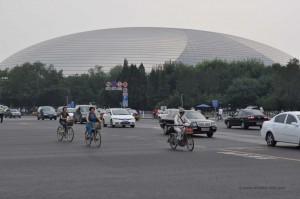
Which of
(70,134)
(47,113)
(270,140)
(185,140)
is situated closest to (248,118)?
(70,134)

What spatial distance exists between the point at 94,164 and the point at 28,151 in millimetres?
5873

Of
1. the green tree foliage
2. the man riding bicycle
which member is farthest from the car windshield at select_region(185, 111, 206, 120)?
the green tree foliage

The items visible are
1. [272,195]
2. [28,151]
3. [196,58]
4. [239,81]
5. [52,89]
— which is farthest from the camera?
[196,58]

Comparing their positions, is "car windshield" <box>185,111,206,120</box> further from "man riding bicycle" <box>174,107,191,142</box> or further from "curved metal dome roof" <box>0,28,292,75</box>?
"curved metal dome roof" <box>0,28,292,75</box>

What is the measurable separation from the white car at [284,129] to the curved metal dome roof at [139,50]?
13985 centimetres

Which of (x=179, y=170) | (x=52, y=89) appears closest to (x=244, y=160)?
(x=179, y=170)

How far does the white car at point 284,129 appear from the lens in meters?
22.2

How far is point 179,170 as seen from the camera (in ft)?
47.5

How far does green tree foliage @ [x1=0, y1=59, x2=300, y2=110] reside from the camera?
264 feet

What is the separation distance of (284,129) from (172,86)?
91624 mm

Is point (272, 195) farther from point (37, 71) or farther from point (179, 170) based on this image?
point (37, 71)

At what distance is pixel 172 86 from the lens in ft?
375

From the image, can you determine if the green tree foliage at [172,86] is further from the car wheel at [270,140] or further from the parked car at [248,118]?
the car wheel at [270,140]

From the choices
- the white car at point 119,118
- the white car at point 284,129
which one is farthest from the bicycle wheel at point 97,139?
the white car at point 119,118
